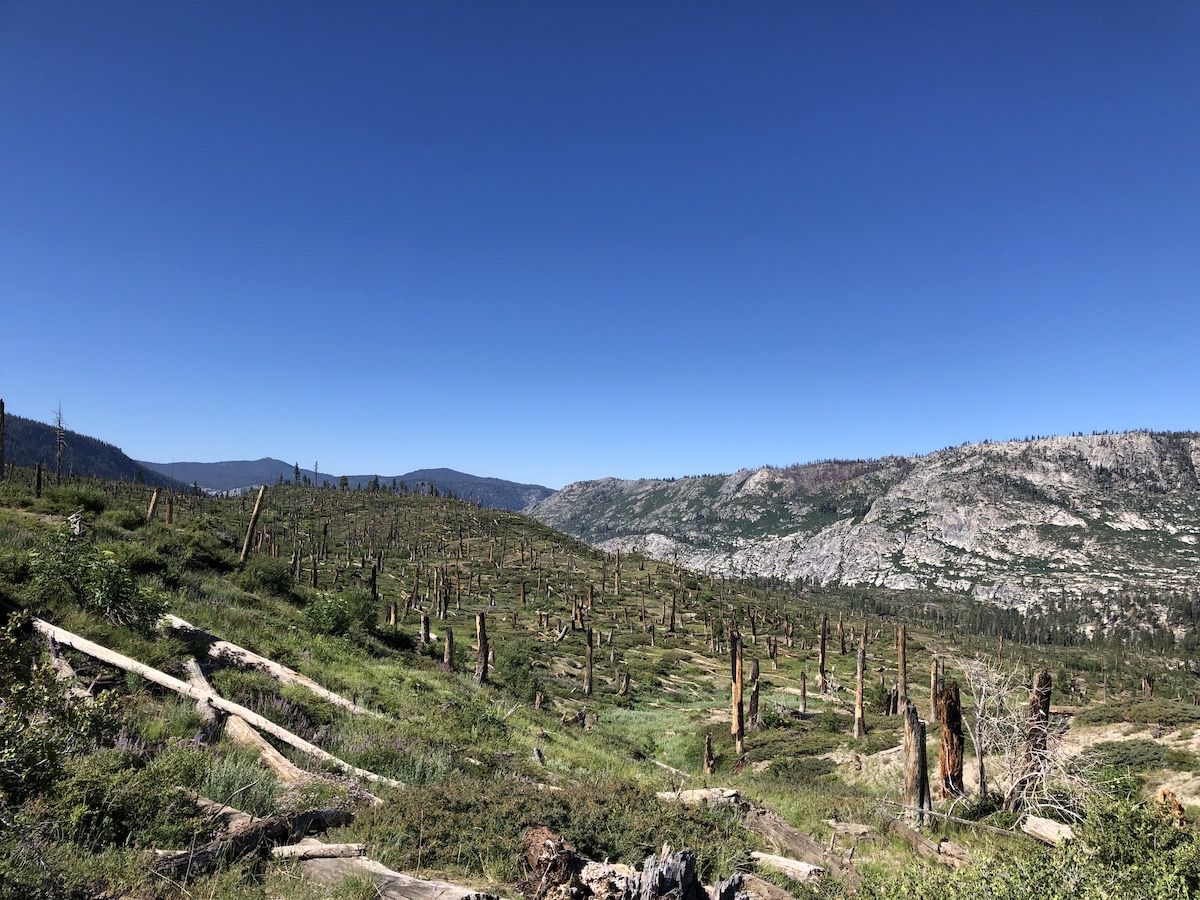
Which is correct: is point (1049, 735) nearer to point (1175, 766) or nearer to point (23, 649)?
point (1175, 766)

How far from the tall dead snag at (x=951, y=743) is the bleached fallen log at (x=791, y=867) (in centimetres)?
1096

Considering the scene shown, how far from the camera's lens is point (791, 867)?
26.7 ft

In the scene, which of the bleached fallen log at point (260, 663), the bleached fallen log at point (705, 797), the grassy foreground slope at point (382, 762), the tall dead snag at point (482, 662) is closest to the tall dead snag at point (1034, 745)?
the grassy foreground slope at point (382, 762)

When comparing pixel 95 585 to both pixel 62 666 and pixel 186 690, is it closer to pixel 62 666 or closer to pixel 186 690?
pixel 62 666

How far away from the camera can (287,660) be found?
43.4ft

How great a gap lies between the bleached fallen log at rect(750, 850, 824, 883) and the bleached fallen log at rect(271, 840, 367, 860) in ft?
17.8

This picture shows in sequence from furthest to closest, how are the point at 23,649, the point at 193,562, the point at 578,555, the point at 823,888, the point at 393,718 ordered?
the point at 578,555 < the point at 193,562 < the point at 393,718 < the point at 823,888 < the point at 23,649

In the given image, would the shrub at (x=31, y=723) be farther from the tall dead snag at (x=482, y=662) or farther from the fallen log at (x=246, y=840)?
the tall dead snag at (x=482, y=662)

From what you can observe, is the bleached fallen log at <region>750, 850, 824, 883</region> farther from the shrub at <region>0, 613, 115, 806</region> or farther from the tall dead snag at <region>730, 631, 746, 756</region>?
the tall dead snag at <region>730, 631, 746, 756</region>

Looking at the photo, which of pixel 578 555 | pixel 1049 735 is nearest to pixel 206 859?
pixel 1049 735

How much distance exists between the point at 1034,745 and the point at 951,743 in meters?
3.27

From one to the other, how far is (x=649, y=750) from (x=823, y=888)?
21.5m

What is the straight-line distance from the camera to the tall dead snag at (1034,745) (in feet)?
44.0

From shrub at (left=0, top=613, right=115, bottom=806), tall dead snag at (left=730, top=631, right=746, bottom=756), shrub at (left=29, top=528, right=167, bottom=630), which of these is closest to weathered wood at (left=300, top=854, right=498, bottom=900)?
shrub at (left=0, top=613, right=115, bottom=806)
